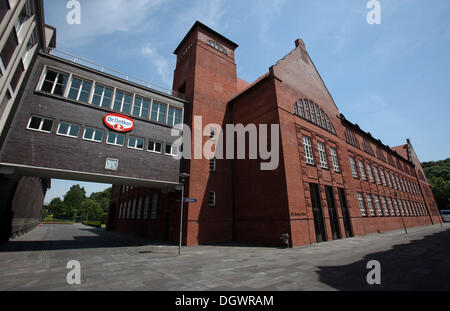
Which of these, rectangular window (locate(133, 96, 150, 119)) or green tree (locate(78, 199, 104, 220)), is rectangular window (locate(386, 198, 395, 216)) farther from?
green tree (locate(78, 199, 104, 220))

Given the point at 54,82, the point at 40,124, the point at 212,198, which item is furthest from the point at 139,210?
the point at 54,82

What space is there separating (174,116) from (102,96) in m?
6.10

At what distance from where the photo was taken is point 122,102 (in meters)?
16.5

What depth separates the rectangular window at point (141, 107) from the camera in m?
17.0

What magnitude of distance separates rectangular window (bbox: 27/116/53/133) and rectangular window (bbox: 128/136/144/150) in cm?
486

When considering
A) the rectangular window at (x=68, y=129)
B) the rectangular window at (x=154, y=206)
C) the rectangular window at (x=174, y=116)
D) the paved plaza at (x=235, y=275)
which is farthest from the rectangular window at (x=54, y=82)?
the rectangular window at (x=154, y=206)

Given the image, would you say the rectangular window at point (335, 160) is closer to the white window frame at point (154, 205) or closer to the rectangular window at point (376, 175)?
the rectangular window at point (376, 175)

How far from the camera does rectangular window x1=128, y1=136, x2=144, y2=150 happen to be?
15.7 metres

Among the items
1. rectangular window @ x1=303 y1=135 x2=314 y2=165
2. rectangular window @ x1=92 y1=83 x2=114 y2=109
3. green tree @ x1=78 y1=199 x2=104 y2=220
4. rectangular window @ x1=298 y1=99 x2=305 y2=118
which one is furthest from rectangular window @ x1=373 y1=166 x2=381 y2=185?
green tree @ x1=78 y1=199 x2=104 y2=220

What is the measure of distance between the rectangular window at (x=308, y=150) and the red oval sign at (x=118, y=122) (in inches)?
635

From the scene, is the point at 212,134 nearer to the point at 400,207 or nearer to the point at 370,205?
the point at 370,205
